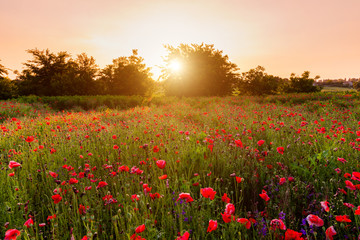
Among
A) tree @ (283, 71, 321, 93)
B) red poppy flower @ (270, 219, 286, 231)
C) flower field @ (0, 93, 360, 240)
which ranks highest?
tree @ (283, 71, 321, 93)

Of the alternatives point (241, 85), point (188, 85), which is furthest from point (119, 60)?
point (241, 85)

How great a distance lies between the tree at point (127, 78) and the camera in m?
27.9

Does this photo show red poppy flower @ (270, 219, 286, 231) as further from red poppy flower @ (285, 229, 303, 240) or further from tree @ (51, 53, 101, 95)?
tree @ (51, 53, 101, 95)

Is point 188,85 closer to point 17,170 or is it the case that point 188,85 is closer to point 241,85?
point 241,85

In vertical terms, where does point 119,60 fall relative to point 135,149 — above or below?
above

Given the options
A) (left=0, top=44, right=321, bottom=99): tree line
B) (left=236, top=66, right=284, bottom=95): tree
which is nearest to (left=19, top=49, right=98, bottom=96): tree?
(left=0, top=44, right=321, bottom=99): tree line

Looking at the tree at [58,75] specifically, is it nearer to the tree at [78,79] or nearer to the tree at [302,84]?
the tree at [78,79]

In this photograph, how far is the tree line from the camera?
25.0 metres

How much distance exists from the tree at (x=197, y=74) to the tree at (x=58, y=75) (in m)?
12.1

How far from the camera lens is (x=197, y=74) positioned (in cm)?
2480

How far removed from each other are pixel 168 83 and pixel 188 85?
8.20 ft

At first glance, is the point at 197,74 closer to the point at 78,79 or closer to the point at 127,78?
the point at 127,78

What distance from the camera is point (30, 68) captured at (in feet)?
95.8

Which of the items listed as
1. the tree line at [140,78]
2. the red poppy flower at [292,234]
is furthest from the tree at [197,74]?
the red poppy flower at [292,234]
